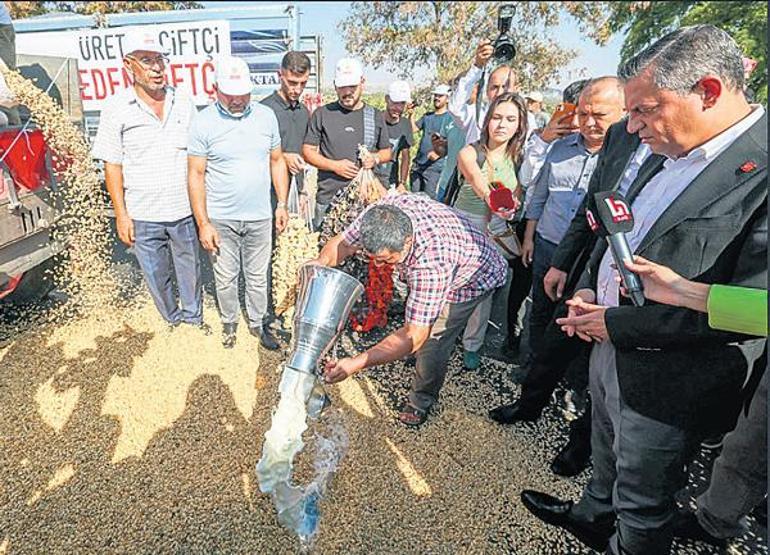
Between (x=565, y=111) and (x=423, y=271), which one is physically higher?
(x=565, y=111)

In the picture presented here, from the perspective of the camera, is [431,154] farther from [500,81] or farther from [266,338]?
[266,338]

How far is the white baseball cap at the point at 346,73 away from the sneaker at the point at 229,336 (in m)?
1.90

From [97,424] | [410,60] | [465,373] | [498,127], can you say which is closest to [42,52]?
[97,424]

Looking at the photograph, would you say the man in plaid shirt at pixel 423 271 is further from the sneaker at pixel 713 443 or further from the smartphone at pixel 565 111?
the sneaker at pixel 713 443

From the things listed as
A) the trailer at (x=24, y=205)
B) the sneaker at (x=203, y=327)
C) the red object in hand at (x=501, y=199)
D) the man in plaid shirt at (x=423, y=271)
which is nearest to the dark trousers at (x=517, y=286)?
the red object in hand at (x=501, y=199)

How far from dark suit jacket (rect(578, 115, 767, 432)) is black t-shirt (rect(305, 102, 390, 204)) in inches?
98.5

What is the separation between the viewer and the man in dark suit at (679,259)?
141 cm

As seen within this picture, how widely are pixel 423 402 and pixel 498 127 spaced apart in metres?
1.72

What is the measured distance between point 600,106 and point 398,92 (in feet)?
8.85

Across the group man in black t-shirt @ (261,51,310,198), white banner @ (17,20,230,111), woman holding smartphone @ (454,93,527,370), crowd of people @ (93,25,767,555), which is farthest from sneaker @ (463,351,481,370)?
white banner @ (17,20,230,111)

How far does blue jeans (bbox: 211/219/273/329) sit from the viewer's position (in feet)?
11.1

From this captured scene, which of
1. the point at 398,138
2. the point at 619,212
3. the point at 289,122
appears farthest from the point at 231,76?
the point at 619,212

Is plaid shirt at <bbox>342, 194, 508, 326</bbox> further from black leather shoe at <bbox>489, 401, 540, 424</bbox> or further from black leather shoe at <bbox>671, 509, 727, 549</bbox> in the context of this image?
black leather shoe at <bbox>671, 509, 727, 549</bbox>

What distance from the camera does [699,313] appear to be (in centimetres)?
148
